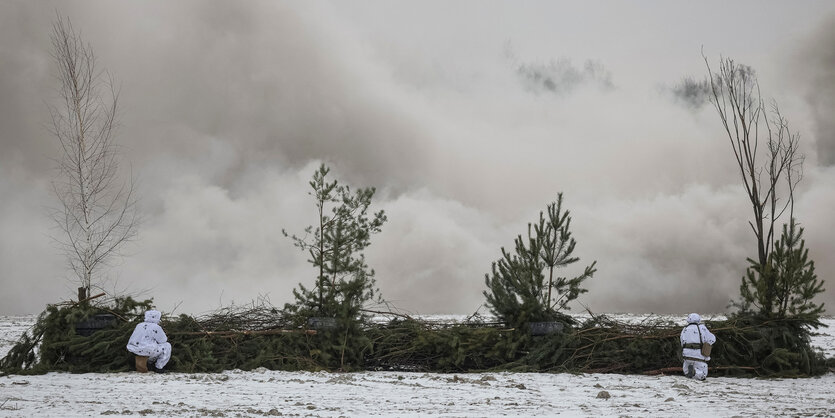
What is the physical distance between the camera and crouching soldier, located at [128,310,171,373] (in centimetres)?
1254

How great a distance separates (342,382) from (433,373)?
2376 millimetres

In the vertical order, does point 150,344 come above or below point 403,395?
above

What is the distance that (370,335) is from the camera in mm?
14070

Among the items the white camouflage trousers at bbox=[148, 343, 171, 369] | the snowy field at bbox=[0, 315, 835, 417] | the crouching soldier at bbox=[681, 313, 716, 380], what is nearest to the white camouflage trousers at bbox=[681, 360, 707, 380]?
the crouching soldier at bbox=[681, 313, 716, 380]

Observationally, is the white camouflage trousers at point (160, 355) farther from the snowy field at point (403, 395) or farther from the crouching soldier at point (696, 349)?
the crouching soldier at point (696, 349)

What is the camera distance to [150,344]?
12.6 m

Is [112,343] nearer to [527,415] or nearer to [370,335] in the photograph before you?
[370,335]

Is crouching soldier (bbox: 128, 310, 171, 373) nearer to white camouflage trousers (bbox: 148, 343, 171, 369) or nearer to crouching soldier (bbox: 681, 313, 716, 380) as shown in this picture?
white camouflage trousers (bbox: 148, 343, 171, 369)

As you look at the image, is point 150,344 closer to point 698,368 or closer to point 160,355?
point 160,355

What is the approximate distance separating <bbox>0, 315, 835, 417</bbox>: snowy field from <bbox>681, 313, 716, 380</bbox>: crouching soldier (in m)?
0.28

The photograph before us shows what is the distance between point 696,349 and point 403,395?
5963 millimetres

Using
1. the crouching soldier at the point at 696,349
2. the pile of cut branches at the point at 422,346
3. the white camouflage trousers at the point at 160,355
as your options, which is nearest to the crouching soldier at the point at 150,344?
the white camouflage trousers at the point at 160,355

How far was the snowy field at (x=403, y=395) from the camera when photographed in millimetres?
8516

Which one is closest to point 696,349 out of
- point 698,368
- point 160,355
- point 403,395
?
point 698,368
